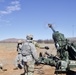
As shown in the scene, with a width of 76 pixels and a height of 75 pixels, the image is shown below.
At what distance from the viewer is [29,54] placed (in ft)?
35.9

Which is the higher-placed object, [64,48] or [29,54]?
[64,48]

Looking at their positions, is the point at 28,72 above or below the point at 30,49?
below

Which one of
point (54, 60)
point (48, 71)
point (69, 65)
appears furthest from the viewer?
point (48, 71)

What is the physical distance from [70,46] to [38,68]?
12.1ft

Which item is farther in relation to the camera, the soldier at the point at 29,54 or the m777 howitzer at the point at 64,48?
the m777 howitzer at the point at 64,48

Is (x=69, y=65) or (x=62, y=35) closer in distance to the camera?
(x=69, y=65)

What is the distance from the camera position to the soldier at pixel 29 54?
1084 centimetres

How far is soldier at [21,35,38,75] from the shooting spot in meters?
10.8

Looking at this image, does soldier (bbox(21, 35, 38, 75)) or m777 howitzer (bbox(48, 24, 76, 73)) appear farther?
m777 howitzer (bbox(48, 24, 76, 73))

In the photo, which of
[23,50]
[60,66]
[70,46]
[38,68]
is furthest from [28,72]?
[38,68]

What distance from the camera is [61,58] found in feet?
49.6

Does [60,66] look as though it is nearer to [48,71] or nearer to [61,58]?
[61,58]

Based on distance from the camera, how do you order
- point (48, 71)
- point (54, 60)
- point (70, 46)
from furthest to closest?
point (48, 71)
point (54, 60)
point (70, 46)

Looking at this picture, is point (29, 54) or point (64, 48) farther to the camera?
point (64, 48)
